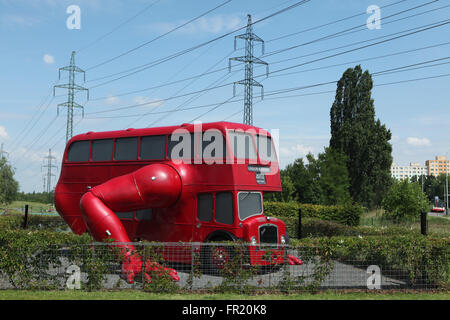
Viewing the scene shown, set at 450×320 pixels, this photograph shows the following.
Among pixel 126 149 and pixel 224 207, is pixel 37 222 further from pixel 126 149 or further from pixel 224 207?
pixel 224 207

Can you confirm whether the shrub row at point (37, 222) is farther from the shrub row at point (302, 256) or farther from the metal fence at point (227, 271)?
the metal fence at point (227, 271)

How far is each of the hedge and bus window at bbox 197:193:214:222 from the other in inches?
622

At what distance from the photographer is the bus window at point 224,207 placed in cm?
1359

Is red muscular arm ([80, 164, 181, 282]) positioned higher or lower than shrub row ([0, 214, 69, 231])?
higher

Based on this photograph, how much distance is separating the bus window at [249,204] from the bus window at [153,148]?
3.30 m

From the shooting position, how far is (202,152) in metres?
14.3

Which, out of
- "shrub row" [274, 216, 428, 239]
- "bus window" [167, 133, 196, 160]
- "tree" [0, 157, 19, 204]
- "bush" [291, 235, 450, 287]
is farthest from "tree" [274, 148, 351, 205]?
"tree" [0, 157, 19, 204]

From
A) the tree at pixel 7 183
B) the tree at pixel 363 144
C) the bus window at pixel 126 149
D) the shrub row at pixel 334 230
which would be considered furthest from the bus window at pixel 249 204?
the tree at pixel 7 183

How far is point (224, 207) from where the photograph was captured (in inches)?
540

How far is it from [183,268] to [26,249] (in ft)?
12.5

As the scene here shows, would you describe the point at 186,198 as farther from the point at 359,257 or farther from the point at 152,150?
the point at 359,257

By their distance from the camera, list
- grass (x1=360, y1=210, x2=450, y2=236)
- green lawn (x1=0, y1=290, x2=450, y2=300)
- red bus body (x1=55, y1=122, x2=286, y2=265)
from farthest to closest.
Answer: grass (x1=360, y1=210, x2=450, y2=236) < red bus body (x1=55, y1=122, x2=286, y2=265) < green lawn (x1=0, y1=290, x2=450, y2=300)

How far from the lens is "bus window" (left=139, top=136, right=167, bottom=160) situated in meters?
15.3

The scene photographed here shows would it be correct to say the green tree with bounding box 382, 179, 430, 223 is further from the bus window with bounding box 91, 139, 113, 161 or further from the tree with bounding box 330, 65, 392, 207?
the bus window with bounding box 91, 139, 113, 161
